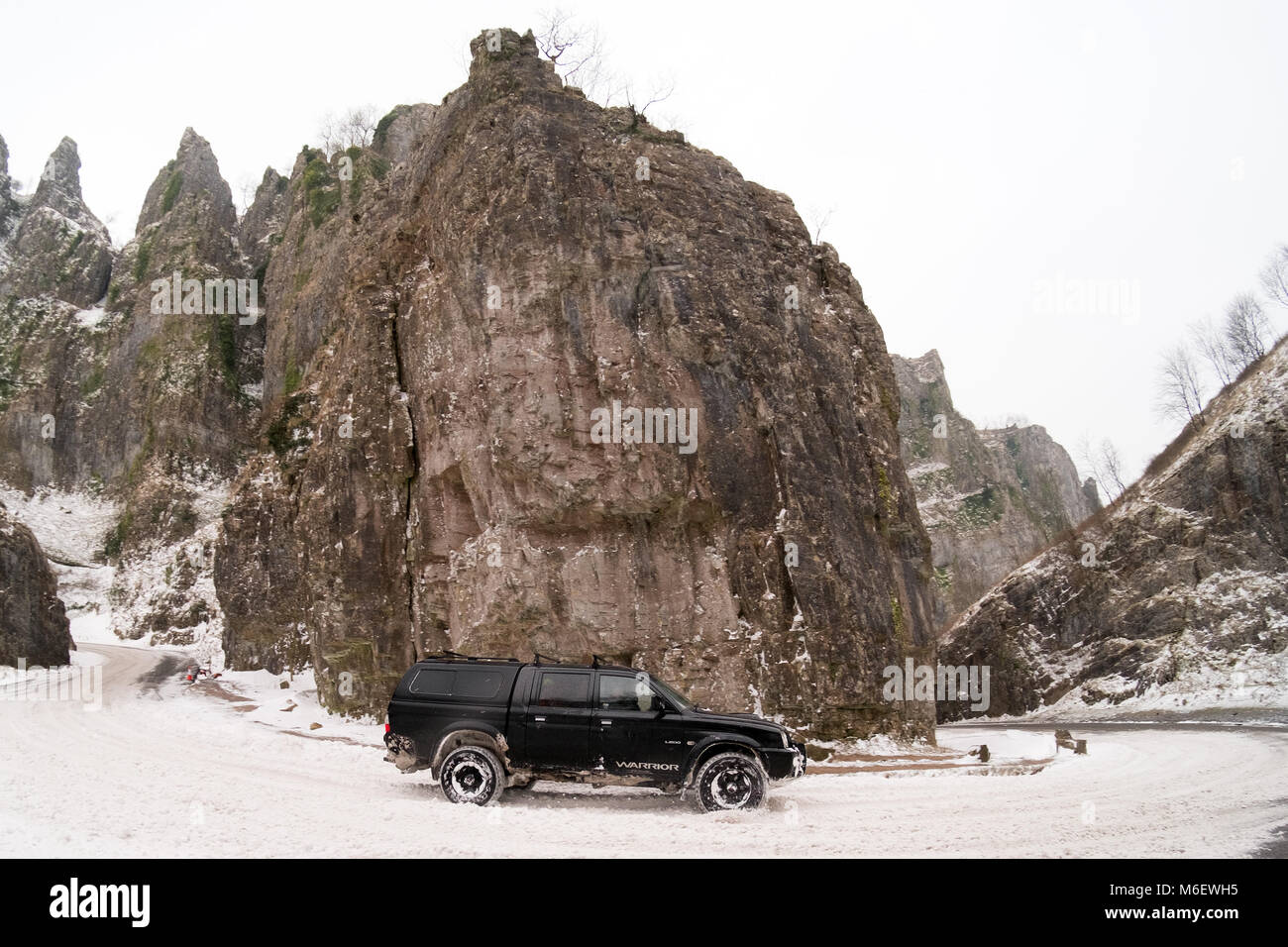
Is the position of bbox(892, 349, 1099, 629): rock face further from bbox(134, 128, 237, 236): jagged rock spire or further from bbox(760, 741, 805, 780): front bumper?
bbox(760, 741, 805, 780): front bumper

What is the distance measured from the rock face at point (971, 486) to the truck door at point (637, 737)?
5919 cm

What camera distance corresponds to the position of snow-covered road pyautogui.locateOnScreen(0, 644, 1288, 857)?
23.0ft

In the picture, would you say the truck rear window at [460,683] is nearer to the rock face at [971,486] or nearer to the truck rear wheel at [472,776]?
the truck rear wheel at [472,776]

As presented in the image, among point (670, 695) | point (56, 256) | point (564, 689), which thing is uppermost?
point (56, 256)

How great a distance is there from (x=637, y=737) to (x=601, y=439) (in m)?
8.04

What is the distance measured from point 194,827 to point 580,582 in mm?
8969

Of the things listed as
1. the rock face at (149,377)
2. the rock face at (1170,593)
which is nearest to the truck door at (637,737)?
the rock face at (1170,593)

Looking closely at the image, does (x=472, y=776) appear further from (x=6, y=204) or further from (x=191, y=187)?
(x=6, y=204)

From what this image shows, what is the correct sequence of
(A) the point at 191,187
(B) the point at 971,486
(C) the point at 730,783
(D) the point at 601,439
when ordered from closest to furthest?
(C) the point at 730,783 < (D) the point at 601,439 < (A) the point at 191,187 < (B) the point at 971,486

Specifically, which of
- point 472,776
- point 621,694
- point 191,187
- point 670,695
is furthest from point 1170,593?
point 191,187

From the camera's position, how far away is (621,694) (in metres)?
9.48

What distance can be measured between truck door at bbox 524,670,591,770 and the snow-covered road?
51cm
